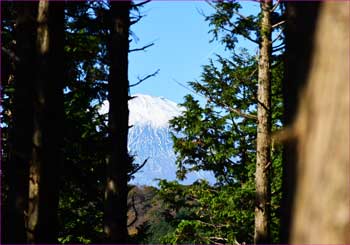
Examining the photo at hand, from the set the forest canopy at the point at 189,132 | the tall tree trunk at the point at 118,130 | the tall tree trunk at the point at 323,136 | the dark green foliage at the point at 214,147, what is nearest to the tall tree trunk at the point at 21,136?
the forest canopy at the point at 189,132

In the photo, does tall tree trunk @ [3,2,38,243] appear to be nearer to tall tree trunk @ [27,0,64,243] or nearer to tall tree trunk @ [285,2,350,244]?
tall tree trunk @ [27,0,64,243]

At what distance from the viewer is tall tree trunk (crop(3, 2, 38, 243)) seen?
Answer: 587 cm

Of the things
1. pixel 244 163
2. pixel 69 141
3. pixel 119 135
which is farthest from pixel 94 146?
pixel 244 163

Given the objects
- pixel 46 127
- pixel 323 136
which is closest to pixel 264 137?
pixel 46 127

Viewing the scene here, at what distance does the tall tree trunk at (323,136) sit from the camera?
1.60 metres

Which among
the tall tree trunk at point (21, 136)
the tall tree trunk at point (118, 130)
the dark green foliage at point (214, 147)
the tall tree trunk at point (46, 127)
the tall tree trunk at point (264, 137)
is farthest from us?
the dark green foliage at point (214, 147)

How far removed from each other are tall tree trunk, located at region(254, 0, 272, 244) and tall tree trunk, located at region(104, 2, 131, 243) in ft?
10.2

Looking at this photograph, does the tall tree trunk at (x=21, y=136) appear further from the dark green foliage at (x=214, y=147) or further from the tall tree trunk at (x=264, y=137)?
the dark green foliage at (x=214, y=147)

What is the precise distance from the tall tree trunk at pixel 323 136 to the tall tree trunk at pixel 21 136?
4.44m

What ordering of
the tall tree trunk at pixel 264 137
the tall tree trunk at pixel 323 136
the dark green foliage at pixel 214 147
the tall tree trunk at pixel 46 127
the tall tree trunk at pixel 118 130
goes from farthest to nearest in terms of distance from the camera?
1. the dark green foliage at pixel 214 147
2. the tall tree trunk at pixel 264 137
3. the tall tree trunk at pixel 118 130
4. the tall tree trunk at pixel 46 127
5. the tall tree trunk at pixel 323 136

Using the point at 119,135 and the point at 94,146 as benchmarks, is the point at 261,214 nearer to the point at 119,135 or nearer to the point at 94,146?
the point at 119,135

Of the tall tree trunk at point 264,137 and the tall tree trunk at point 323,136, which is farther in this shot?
A: the tall tree trunk at point 264,137

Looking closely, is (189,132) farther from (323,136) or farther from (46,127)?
(323,136)

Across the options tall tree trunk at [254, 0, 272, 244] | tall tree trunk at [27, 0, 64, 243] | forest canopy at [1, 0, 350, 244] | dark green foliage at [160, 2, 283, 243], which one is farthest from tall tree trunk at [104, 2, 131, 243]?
dark green foliage at [160, 2, 283, 243]
